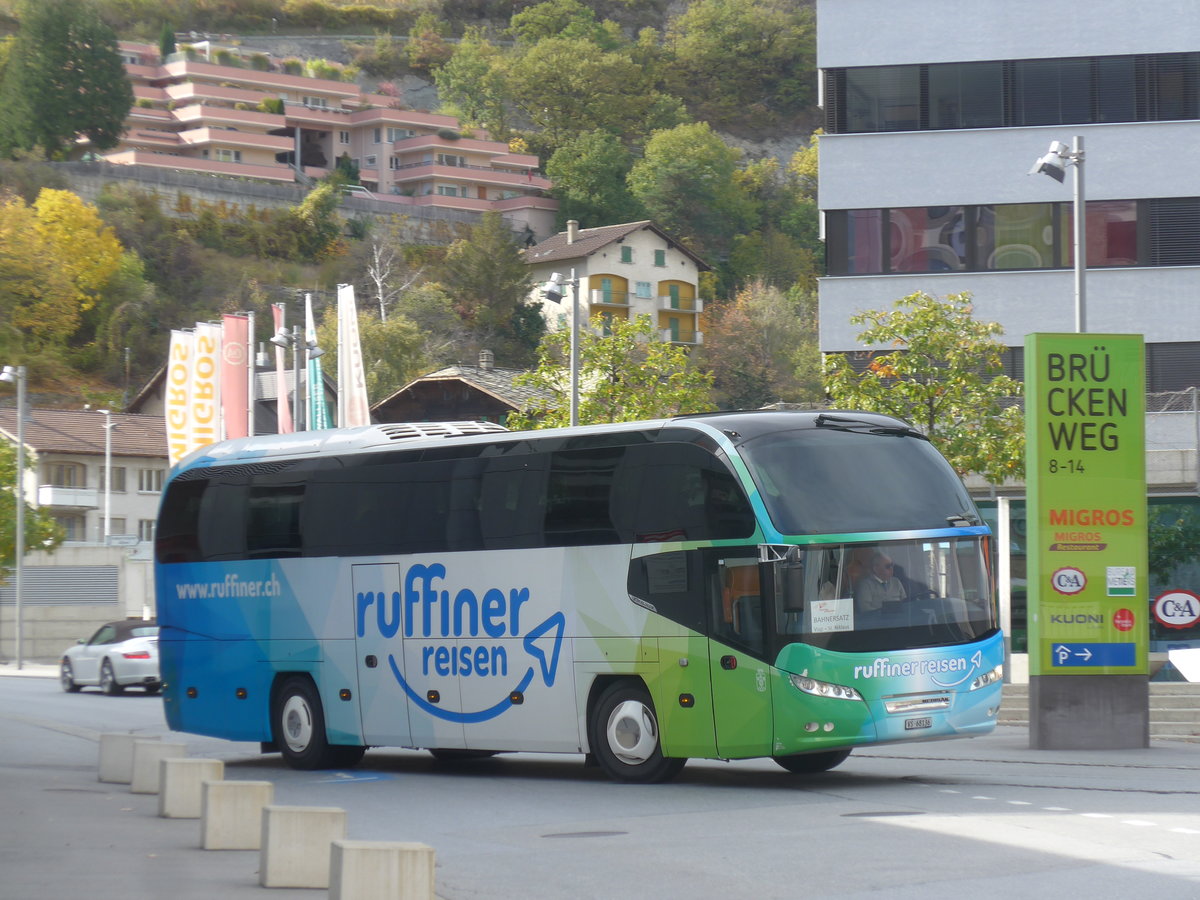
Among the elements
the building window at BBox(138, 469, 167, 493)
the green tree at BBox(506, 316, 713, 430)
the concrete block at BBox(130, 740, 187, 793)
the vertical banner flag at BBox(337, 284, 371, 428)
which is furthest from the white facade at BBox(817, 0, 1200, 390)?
the building window at BBox(138, 469, 167, 493)

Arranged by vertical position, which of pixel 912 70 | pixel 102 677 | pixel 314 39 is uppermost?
pixel 314 39

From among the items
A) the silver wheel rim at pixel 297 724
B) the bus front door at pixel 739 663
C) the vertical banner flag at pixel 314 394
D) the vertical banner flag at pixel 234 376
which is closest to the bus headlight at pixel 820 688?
the bus front door at pixel 739 663

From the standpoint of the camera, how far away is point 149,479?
88.6m

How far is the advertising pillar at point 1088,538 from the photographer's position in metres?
18.6

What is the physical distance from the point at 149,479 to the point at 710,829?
79.4 m

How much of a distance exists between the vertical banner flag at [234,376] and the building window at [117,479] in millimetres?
43745

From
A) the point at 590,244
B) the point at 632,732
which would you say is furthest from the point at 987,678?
the point at 590,244

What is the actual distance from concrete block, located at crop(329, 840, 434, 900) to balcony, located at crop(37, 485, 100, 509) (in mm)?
75857

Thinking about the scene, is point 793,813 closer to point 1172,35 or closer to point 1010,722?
point 1010,722

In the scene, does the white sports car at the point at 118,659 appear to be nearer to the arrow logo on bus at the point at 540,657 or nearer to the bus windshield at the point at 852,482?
the arrow logo on bus at the point at 540,657

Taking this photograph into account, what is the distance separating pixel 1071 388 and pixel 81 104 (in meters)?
115

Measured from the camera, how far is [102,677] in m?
37.0

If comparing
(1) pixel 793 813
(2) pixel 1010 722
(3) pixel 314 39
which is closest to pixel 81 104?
(3) pixel 314 39

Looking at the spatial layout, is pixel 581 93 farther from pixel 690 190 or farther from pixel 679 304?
pixel 679 304
